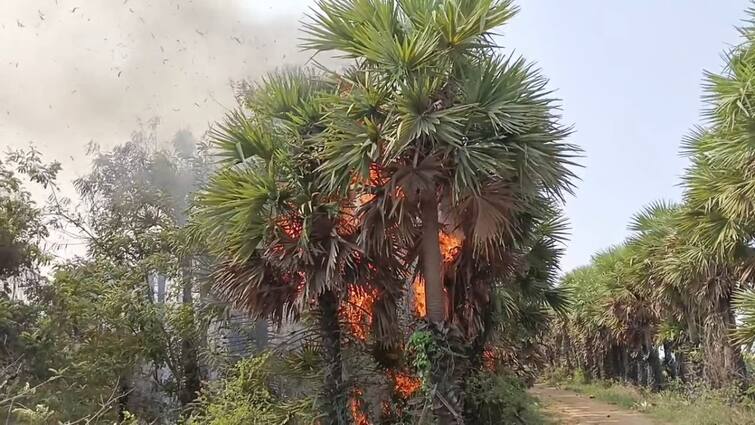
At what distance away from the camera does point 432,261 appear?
273 inches

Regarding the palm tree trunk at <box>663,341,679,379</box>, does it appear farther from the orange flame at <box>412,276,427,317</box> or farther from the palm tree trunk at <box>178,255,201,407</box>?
the palm tree trunk at <box>178,255,201,407</box>

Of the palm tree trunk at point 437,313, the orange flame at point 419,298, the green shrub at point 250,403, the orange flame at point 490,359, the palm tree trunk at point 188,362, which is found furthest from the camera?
the palm tree trunk at point 188,362

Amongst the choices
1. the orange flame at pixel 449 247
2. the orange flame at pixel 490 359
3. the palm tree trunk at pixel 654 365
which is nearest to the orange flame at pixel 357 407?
the orange flame at pixel 449 247

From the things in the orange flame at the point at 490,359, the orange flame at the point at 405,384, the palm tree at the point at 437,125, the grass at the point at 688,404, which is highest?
the palm tree at the point at 437,125

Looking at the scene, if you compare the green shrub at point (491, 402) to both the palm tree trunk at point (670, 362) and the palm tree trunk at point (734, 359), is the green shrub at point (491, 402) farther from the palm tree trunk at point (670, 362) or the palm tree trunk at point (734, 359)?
the palm tree trunk at point (670, 362)

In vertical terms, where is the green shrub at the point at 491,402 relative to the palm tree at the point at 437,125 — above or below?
below

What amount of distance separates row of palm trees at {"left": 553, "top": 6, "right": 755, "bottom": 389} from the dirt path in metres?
2.03

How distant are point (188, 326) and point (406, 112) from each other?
6.14 m

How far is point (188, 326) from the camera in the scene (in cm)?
1009

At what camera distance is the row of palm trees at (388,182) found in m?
6.25

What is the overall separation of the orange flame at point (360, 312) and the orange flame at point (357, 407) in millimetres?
787

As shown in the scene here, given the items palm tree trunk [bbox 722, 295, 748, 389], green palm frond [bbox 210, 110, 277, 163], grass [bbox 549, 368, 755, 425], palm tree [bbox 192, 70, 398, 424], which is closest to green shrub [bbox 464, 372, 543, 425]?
palm tree [bbox 192, 70, 398, 424]

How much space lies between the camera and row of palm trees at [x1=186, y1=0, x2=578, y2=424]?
625 centimetres

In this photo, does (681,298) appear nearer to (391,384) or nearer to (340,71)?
(391,384)
